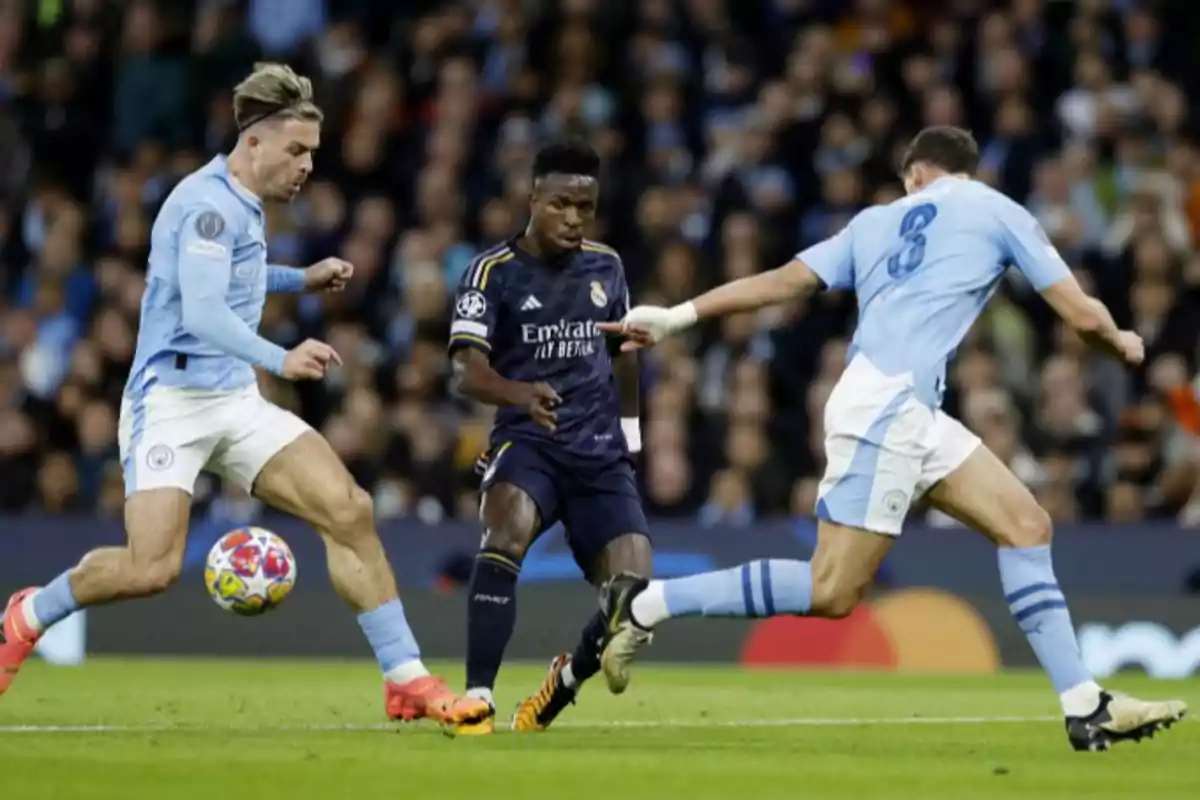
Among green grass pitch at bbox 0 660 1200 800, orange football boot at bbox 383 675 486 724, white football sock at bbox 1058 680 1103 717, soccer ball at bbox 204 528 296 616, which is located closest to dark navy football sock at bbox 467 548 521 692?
orange football boot at bbox 383 675 486 724

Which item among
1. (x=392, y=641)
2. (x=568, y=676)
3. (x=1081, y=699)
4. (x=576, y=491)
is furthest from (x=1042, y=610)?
(x=392, y=641)

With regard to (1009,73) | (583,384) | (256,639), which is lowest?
(256,639)

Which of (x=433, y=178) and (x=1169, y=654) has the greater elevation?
(x=433, y=178)

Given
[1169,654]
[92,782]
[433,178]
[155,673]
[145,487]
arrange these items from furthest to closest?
[433,178] → [1169,654] → [155,673] → [145,487] → [92,782]

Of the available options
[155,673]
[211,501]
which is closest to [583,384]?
[155,673]

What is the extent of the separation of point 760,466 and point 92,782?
30.8 ft

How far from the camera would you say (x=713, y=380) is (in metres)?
17.1

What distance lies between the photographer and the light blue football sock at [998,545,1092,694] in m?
9.20

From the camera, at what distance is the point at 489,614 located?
982 cm

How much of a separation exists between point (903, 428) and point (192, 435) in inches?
107

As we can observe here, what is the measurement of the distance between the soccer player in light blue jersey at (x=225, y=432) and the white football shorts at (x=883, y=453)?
5.72ft

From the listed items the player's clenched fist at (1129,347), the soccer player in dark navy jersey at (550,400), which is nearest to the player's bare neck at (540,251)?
the soccer player in dark navy jersey at (550,400)

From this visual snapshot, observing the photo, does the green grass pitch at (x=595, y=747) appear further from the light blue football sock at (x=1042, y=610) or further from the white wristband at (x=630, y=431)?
the white wristband at (x=630, y=431)

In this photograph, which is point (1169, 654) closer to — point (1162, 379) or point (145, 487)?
point (1162, 379)
